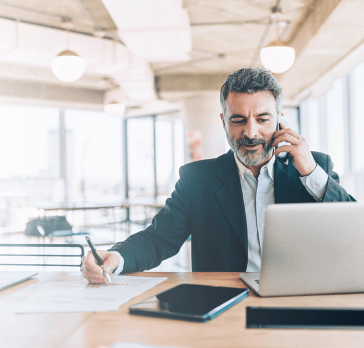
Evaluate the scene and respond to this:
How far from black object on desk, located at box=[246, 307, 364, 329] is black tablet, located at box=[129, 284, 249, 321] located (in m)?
0.07

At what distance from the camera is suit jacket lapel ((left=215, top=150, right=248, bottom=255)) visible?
1.54m

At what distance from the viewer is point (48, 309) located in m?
0.94

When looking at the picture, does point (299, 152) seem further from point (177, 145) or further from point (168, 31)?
point (177, 145)

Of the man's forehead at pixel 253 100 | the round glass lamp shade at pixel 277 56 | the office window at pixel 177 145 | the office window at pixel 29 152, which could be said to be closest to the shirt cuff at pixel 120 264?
the man's forehead at pixel 253 100

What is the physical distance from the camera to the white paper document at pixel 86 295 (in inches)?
36.9

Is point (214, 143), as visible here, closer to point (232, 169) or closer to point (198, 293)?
point (232, 169)

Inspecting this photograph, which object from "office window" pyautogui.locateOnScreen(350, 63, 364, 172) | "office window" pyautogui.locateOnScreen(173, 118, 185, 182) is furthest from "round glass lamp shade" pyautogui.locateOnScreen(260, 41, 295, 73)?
"office window" pyautogui.locateOnScreen(173, 118, 185, 182)

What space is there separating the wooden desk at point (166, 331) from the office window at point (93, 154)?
7.97 metres

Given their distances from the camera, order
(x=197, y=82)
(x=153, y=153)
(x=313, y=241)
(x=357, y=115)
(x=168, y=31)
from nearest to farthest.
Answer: (x=313, y=241), (x=168, y=31), (x=357, y=115), (x=197, y=82), (x=153, y=153)

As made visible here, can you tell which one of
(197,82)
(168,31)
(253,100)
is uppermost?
(197,82)

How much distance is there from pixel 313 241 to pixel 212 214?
781 mm

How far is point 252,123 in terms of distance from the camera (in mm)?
1535

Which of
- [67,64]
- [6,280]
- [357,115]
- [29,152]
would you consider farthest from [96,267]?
[29,152]

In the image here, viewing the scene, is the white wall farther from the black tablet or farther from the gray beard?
the black tablet
